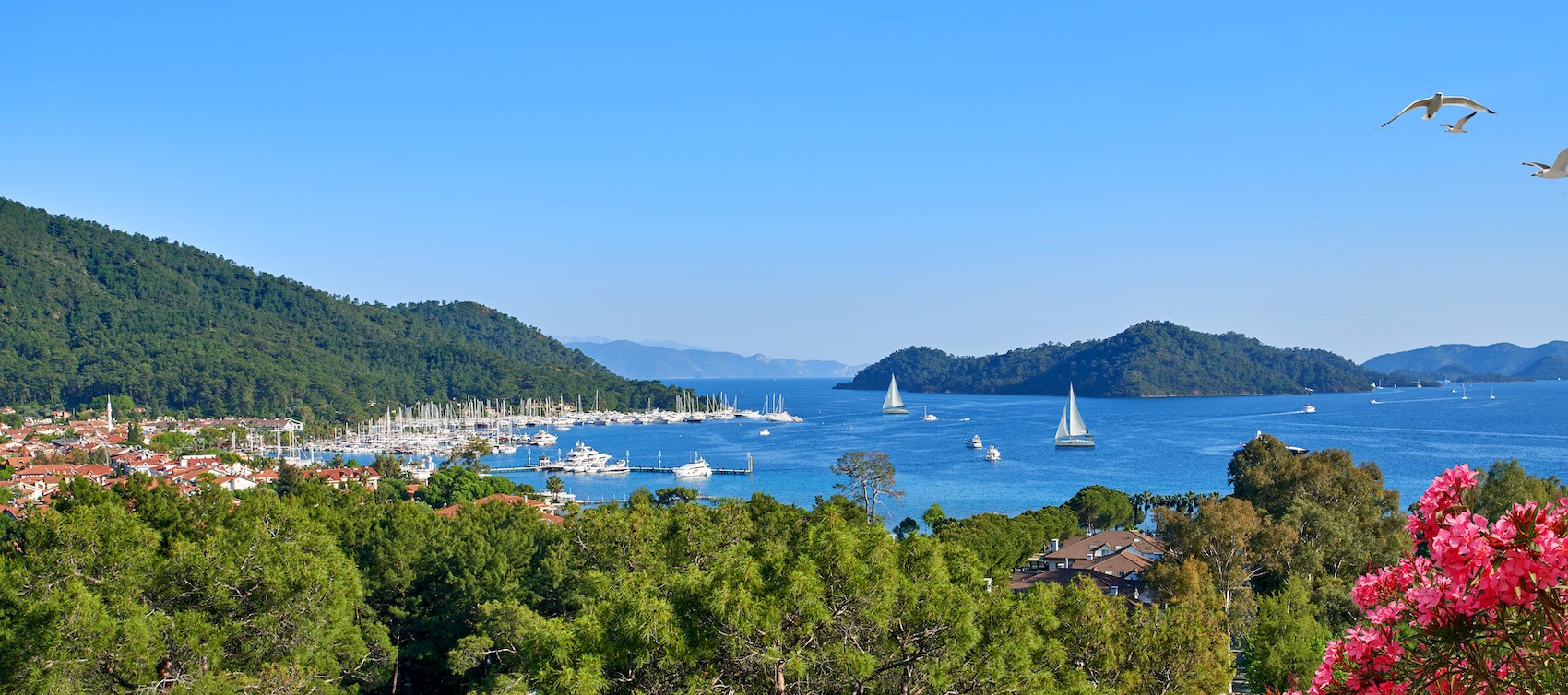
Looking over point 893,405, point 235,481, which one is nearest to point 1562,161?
point 235,481

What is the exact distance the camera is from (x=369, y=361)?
119188 millimetres

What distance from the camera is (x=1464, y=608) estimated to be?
8.09ft

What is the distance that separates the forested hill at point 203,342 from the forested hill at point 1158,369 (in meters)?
60.9

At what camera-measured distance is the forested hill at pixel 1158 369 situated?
139 m

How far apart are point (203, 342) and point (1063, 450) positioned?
8173 centimetres

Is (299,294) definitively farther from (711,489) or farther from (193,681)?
(193,681)

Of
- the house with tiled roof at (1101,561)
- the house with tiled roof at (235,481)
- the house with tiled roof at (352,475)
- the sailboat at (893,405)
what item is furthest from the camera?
the sailboat at (893,405)

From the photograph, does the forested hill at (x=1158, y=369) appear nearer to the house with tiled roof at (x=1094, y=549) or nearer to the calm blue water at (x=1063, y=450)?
the calm blue water at (x=1063, y=450)


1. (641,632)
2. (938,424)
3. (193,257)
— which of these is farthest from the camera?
(193,257)

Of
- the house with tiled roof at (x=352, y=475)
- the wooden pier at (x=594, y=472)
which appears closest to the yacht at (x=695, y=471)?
the wooden pier at (x=594, y=472)

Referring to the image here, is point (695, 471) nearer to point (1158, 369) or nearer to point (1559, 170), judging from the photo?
point (1559, 170)

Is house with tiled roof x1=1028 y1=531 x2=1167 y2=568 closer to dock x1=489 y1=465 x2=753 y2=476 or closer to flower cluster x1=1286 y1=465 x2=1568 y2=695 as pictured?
flower cluster x1=1286 y1=465 x2=1568 y2=695

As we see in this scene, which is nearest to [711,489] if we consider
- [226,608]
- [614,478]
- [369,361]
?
[614,478]

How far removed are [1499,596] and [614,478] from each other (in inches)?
2269
